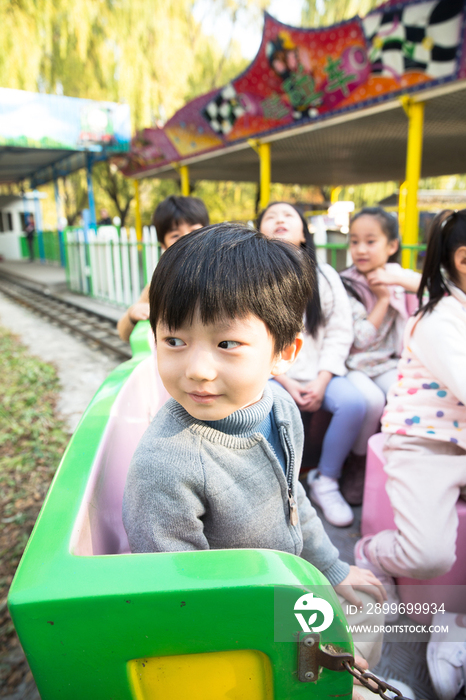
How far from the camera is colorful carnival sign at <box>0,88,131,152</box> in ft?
32.2

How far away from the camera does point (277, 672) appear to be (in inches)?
24.8

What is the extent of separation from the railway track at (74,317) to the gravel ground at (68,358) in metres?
0.13

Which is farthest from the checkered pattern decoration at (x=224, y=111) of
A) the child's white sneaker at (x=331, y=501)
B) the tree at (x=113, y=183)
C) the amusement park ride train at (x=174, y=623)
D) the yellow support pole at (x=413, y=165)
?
the tree at (x=113, y=183)

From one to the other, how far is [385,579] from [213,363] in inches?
46.6

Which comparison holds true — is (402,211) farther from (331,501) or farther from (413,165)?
(331,501)

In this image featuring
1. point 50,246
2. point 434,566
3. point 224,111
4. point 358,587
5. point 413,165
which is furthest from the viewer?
point 50,246

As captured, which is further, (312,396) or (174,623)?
(312,396)

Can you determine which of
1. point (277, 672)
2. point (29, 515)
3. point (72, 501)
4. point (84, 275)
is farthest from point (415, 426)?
point (84, 275)

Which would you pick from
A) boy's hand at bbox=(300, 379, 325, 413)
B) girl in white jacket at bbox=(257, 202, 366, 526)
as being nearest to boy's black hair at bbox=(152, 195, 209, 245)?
girl in white jacket at bbox=(257, 202, 366, 526)

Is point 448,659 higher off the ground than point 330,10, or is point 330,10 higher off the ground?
point 330,10

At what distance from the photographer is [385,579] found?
1.52 m

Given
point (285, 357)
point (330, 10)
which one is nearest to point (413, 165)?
point (285, 357)

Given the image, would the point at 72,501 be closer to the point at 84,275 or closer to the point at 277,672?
the point at 277,672

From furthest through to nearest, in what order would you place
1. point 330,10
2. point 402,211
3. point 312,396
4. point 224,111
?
point 330,10, point 402,211, point 224,111, point 312,396
